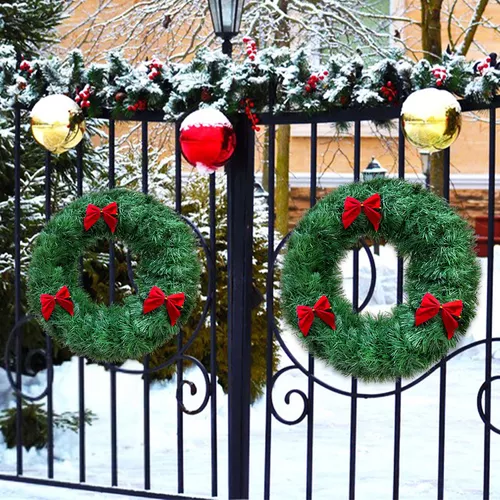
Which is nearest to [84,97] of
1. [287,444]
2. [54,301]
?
[54,301]

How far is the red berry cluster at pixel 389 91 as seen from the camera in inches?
152

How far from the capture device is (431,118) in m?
3.63

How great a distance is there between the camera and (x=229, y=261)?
4230mm

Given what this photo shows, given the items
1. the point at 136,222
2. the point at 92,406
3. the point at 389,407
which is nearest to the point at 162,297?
the point at 136,222

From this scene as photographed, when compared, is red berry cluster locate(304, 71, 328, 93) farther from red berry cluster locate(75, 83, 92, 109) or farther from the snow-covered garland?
red berry cluster locate(75, 83, 92, 109)

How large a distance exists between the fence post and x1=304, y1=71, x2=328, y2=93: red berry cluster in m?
0.36

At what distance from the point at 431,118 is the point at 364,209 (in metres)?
0.43

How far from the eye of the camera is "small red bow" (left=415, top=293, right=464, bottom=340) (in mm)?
3582

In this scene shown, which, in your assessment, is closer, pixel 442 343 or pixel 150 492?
pixel 442 343

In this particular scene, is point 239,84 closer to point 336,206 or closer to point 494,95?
→ point 336,206

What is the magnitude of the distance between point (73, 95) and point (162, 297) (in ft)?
3.44

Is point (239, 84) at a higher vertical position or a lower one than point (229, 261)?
Answer: higher

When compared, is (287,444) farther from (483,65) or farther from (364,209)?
(483,65)

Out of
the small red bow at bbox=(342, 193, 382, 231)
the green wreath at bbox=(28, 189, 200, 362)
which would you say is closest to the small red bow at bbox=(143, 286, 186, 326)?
the green wreath at bbox=(28, 189, 200, 362)
